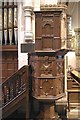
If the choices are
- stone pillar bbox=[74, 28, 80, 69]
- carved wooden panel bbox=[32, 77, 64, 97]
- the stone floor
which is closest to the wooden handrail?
carved wooden panel bbox=[32, 77, 64, 97]

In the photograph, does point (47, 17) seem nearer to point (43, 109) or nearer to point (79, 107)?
point (43, 109)

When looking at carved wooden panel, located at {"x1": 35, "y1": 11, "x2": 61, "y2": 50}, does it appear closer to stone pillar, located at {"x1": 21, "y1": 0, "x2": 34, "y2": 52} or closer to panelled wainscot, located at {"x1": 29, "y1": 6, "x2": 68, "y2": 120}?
panelled wainscot, located at {"x1": 29, "y1": 6, "x2": 68, "y2": 120}

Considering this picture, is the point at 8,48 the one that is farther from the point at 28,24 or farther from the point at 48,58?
the point at 48,58

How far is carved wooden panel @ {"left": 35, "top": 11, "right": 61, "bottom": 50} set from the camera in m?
4.71

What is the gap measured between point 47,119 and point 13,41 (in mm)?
2352

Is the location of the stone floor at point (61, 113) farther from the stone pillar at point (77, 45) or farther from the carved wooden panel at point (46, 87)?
the stone pillar at point (77, 45)

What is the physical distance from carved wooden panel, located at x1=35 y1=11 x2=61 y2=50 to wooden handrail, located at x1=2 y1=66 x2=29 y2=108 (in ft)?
2.26

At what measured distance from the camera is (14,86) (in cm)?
509

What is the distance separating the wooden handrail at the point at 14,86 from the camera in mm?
4963

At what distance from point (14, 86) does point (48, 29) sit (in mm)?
1346

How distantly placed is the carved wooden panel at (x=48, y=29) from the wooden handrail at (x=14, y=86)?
0.69 meters

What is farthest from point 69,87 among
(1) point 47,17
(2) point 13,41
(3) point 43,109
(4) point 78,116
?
(1) point 47,17

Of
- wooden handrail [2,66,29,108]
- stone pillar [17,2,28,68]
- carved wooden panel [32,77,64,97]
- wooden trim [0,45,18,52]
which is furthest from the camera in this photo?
wooden trim [0,45,18,52]

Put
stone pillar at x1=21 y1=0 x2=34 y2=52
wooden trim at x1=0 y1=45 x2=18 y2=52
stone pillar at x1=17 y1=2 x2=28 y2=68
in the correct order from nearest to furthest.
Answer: stone pillar at x1=21 y1=0 x2=34 y2=52, stone pillar at x1=17 y1=2 x2=28 y2=68, wooden trim at x1=0 y1=45 x2=18 y2=52
